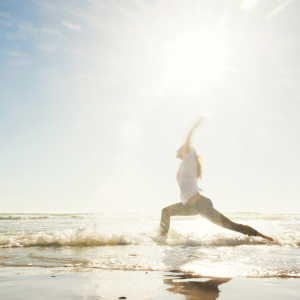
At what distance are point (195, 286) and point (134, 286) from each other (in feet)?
1.90

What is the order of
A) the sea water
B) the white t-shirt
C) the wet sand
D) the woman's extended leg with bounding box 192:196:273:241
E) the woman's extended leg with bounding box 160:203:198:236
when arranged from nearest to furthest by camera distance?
the wet sand, the sea water, the woman's extended leg with bounding box 192:196:273:241, the white t-shirt, the woman's extended leg with bounding box 160:203:198:236

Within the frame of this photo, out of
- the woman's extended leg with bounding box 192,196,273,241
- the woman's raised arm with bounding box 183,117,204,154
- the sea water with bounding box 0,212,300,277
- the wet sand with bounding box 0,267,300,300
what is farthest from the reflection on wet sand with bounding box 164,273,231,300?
the woman's raised arm with bounding box 183,117,204,154

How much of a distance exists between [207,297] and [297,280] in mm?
1233

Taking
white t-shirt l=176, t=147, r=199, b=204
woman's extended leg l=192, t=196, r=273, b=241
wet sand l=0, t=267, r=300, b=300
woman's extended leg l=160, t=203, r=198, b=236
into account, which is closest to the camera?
wet sand l=0, t=267, r=300, b=300

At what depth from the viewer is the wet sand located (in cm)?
207

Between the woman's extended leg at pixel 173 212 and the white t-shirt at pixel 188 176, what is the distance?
0.17m

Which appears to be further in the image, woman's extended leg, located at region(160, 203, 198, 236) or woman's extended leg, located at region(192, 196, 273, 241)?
woman's extended leg, located at region(160, 203, 198, 236)

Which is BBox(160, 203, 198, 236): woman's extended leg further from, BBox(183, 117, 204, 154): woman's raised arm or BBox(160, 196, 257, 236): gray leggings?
BBox(183, 117, 204, 154): woman's raised arm

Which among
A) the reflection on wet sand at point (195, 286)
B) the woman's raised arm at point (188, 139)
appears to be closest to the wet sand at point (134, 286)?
the reflection on wet sand at point (195, 286)

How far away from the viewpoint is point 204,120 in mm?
5297

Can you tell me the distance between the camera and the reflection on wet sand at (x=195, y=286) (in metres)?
2.07

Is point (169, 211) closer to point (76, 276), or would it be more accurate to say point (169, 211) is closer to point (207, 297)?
point (76, 276)

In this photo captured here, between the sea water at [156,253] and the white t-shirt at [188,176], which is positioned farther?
the white t-shirt at [188,176]

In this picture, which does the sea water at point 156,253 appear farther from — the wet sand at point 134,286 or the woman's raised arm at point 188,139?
the woman's raised arm at point 188,139
